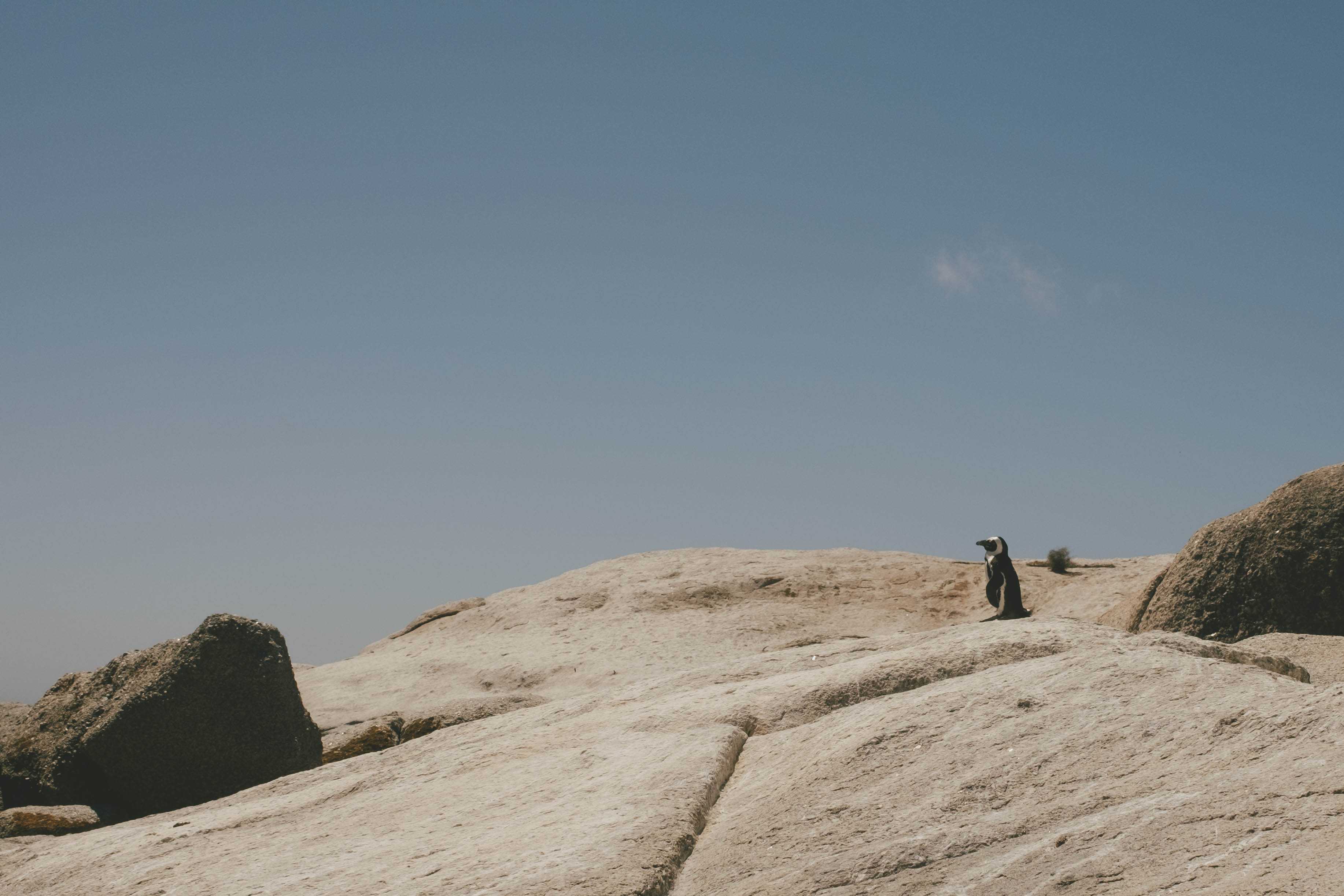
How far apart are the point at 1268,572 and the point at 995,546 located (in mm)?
3339

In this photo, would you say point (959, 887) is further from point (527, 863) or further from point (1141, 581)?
point (1141, 581)

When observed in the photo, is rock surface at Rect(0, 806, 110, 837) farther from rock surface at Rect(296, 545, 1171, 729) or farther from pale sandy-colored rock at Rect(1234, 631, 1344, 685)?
pale sandy-colored rock at Rect(1234, 631, 1344, 685)

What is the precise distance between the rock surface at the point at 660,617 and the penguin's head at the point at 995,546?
2.06 m

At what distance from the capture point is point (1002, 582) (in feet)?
38.0

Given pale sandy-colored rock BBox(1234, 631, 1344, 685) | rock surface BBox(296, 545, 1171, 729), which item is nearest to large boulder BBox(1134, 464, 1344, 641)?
pale sandy-colored rock BBox(1234, 631, 1344, 685)

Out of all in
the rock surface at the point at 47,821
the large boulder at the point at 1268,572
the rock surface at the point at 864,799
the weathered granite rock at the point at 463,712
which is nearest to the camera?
the rock surface at the point at 864,799

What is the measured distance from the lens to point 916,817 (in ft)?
12.4

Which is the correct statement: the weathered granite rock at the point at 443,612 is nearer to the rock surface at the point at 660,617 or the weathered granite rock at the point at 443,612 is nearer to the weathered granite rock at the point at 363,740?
the rock surface at the point at 660,617

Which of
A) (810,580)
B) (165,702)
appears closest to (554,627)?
(810,580)

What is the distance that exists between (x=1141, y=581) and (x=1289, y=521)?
19.3ft

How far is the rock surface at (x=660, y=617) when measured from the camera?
13484 millimetres

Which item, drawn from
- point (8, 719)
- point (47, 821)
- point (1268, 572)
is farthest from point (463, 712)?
point (1268, 572)

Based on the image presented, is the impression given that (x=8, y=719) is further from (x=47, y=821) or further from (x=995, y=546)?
(x=995, y=546)

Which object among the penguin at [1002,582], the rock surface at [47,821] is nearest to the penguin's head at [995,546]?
the penguin at [1002,582]
